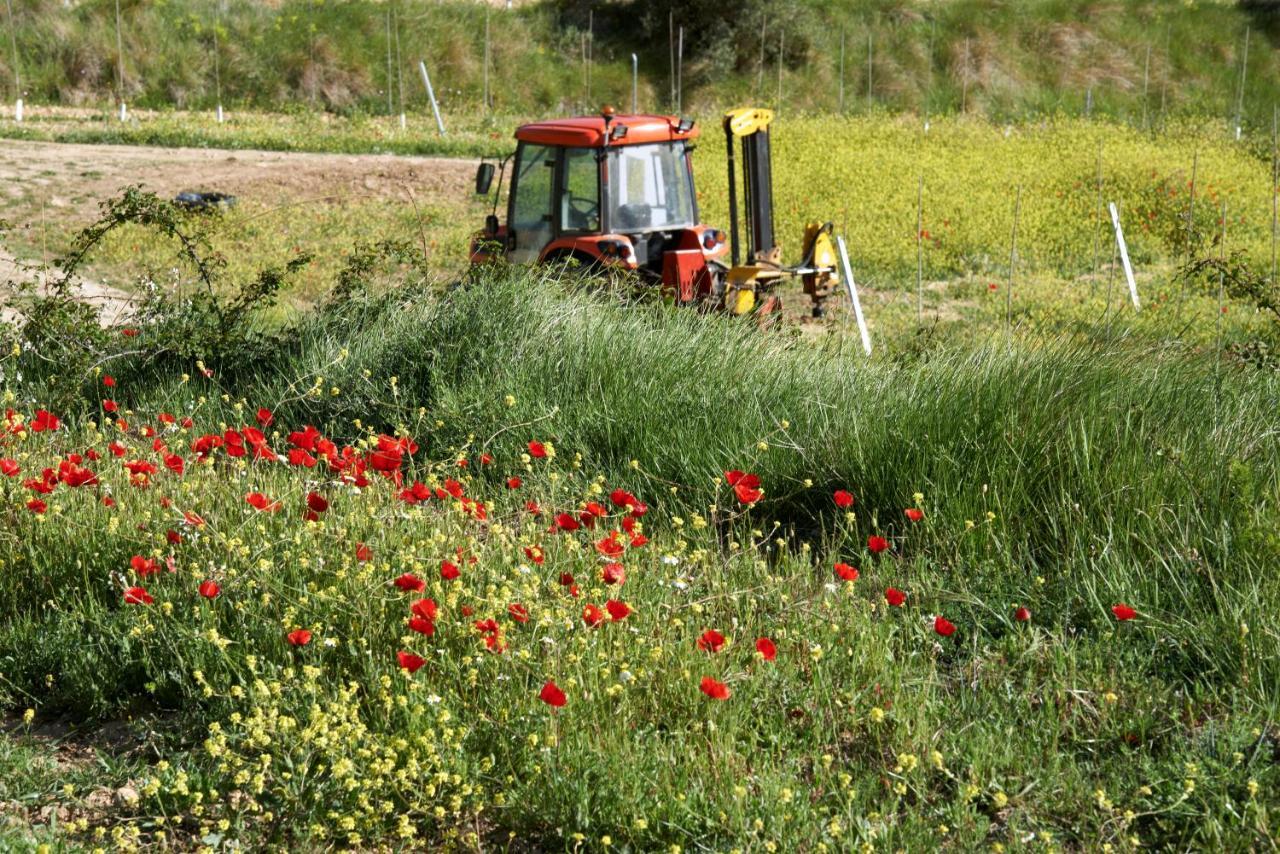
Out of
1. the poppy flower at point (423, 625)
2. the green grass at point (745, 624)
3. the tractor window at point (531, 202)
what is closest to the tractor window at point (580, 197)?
the tractor window at point (531, 202)

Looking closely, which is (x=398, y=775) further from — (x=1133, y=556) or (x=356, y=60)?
(x=356, y=60)

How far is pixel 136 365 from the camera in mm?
7145

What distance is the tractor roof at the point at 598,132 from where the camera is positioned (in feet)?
33.1

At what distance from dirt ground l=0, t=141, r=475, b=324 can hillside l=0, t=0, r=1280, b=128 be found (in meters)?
6.76

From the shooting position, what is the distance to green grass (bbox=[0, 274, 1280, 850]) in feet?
11.1

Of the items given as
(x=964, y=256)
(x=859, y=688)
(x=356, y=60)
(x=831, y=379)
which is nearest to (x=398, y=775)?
(x=859, y=688)

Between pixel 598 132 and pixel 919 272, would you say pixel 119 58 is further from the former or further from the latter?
pixel 919 272

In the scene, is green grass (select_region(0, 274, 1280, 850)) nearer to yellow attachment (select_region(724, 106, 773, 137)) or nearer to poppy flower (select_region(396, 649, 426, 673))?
poppy flower (select_region(396, 649, 426, 673))

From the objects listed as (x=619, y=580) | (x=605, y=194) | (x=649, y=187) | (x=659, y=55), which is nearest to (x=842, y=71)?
(x=659, y=55)

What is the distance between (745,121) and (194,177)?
11.5 metres

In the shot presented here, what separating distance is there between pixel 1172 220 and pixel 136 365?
44.9 ft

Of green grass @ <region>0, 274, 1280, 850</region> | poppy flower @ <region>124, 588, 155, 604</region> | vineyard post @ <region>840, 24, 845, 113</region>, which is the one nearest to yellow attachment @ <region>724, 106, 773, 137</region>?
green grass @ <region>0, 274, 1280, 850</region>

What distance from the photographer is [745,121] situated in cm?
973

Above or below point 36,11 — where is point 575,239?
below
